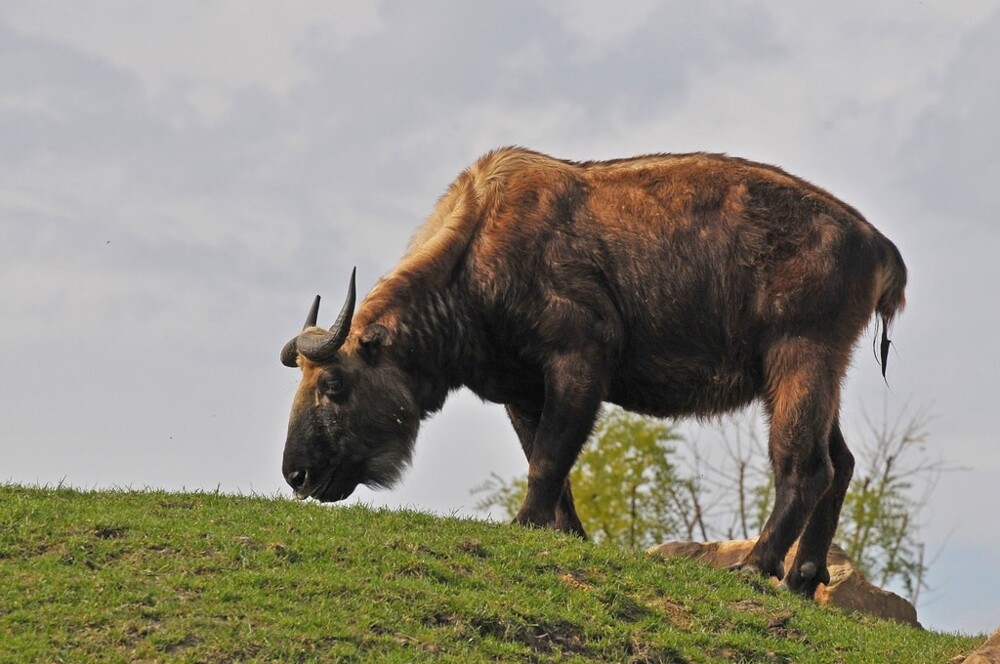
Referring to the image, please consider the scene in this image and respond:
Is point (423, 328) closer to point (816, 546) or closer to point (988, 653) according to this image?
point (816, 546)

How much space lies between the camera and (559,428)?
1148 centimetres

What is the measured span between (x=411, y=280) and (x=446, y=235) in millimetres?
470

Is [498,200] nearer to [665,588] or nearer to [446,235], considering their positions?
[446,235]

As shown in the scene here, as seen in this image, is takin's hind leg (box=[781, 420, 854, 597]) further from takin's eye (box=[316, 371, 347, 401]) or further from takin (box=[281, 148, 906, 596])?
takin's eye (box=[316, 371, 347, 401])

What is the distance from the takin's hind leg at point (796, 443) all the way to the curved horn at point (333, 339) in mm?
3320

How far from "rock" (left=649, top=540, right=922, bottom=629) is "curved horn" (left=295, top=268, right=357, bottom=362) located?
301cm

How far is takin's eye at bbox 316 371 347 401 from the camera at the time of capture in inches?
463

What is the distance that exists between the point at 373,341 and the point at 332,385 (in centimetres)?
49

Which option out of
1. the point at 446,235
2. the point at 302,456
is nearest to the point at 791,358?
the point at 446,235

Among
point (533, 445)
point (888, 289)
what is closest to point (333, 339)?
point (533, 445)

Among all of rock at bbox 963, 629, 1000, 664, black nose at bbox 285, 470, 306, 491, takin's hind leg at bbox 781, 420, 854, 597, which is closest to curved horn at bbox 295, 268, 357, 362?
black nose at bbox 285, 470, 306, 491

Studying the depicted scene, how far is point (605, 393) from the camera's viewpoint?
459 inches

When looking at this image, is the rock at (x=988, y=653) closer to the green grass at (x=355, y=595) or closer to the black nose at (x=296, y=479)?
the green grass at (x=355, y=595)

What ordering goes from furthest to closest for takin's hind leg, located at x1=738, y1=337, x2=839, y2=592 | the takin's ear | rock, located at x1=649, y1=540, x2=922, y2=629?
1. rock, located at x1=649, y1=540, x2=922, y2=629
2. the takin's ear
3. takin's hind leg, located at x1=738, y1=337, x2=839, y2=592
